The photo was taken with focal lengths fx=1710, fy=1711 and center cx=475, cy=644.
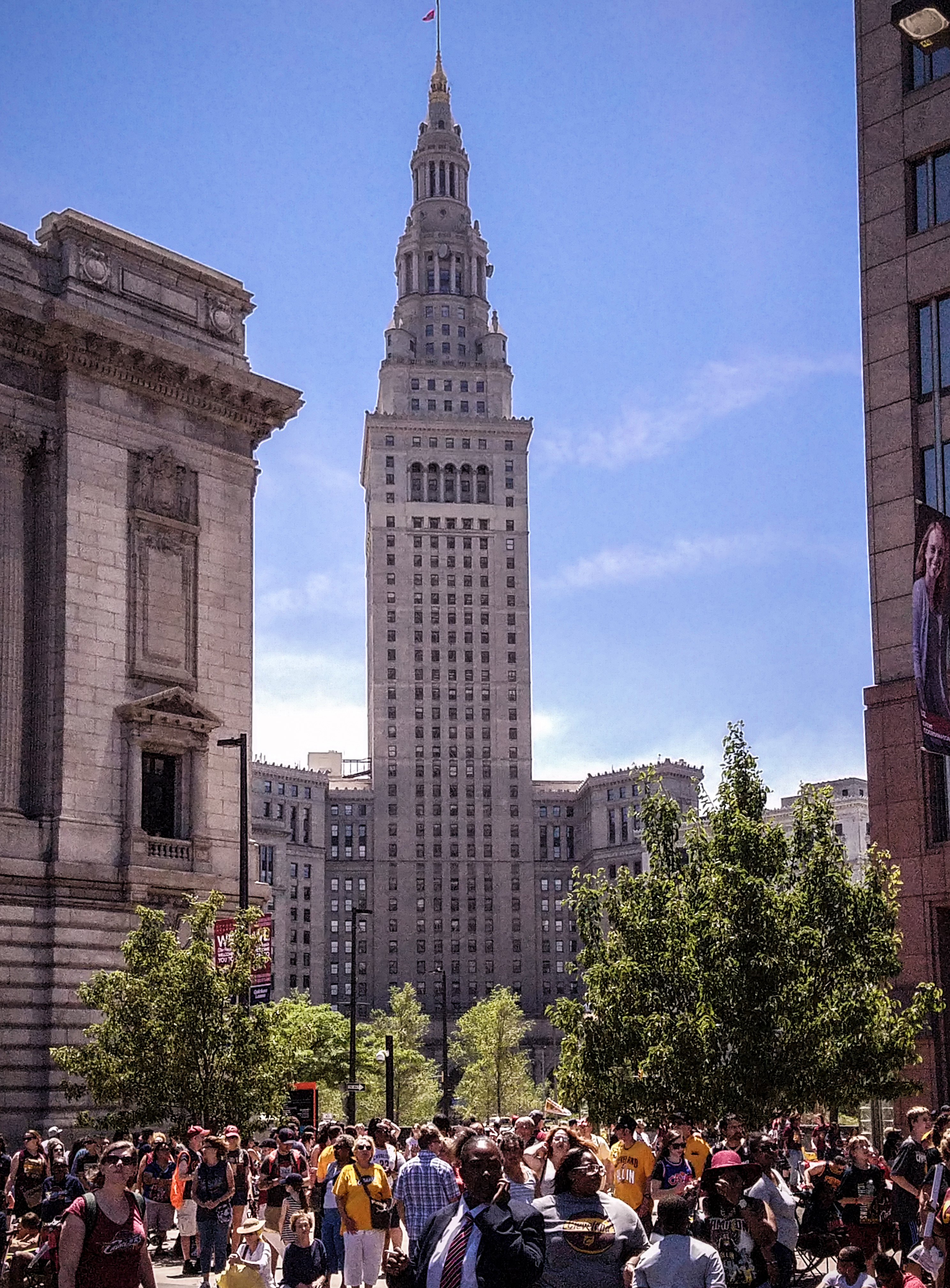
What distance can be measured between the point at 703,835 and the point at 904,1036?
460 centimetres

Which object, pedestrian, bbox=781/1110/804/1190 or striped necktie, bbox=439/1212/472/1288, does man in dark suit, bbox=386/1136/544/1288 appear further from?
pedestrian, bbox=781/1110/804/1190

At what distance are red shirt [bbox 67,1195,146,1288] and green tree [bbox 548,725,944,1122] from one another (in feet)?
47.7

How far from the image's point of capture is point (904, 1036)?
26.9 m

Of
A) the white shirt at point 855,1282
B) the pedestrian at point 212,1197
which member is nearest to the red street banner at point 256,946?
the pedestrian at point 212,1197

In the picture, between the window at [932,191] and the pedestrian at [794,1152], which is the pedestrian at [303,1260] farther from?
the window at [932,191]

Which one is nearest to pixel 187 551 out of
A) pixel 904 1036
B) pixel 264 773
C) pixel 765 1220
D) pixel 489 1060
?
pixel 904 1036

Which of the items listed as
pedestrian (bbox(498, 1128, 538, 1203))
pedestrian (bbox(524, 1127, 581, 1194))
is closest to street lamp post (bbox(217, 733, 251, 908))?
pedestrian (bbox(524, 1127, 581, 1194))

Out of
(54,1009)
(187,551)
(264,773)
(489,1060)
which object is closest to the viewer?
(54,1009)

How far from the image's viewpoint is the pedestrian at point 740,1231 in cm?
1206

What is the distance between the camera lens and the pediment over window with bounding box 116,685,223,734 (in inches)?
1759

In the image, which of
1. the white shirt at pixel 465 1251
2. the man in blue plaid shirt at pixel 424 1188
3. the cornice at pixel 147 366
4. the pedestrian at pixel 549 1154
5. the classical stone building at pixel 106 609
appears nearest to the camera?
the white shirt at pixel 465 1251

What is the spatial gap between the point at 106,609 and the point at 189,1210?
2120 centimetres

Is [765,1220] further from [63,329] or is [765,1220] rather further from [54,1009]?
[63,329]

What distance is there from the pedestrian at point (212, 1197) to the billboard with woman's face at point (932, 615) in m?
19.9
